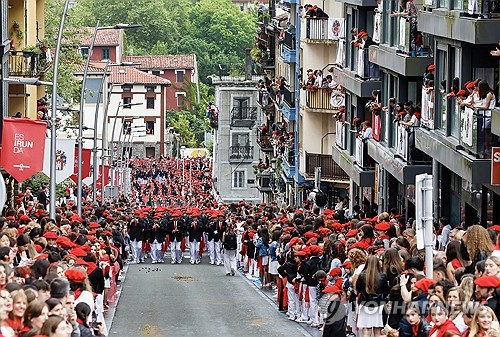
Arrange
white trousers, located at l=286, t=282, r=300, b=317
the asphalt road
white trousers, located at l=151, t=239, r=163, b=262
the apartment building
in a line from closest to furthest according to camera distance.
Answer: the asphalt road < white trousers, located at l=286, t=282, r=300, b=317 < white trousers, located at l=151, t=239, r=163, b=262 < the apartment building

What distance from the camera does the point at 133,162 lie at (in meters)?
123

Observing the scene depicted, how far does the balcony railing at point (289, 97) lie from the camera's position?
69.1 meters

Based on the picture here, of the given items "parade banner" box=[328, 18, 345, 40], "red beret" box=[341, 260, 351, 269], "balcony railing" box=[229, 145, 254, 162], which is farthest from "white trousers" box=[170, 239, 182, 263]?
"balcony railing" box=[229, 145, 254, 162]

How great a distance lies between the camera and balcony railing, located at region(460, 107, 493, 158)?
28156mm

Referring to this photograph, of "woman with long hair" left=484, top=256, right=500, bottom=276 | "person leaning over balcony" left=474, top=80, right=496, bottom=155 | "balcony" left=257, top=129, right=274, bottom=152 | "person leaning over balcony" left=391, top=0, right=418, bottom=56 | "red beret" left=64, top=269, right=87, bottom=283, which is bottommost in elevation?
"red beret" left=64, top=269, right=87, bottom=283

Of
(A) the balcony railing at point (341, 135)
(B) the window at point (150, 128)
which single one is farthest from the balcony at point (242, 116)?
(A) the balcony railing at point (341, 135)

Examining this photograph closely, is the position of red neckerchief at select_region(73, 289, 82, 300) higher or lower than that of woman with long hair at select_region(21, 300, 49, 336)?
lower

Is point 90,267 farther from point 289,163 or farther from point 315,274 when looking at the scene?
point 289,163

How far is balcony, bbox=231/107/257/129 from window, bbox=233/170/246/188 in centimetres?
321

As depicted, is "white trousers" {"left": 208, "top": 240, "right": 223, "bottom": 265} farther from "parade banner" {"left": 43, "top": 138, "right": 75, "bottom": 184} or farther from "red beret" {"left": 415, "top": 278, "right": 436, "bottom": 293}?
"red beret" {"left": 415, "top": 278, "right": 436, "bottom": 293}

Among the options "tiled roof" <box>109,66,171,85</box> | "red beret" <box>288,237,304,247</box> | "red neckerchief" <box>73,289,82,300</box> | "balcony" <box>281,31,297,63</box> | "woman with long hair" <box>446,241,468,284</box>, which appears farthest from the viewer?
"tiled roof" <box>109,66,171,85</box>

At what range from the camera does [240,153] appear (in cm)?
10494

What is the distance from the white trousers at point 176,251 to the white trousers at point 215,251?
3.58ft

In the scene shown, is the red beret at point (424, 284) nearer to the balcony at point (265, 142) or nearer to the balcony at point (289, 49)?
the balcony at point (289, 49)
